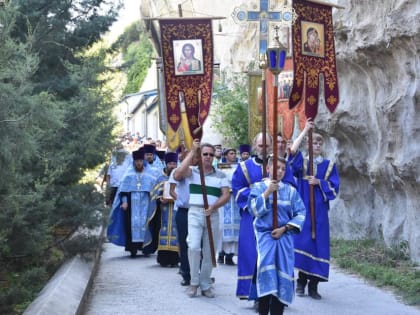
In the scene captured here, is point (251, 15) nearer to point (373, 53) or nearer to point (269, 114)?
point (373, 53)

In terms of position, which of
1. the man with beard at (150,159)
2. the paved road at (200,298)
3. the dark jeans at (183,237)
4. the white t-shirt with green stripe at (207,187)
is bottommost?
the paved road at (200,298)

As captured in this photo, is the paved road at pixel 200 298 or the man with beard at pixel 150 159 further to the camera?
the man with beard at pixel 150 159

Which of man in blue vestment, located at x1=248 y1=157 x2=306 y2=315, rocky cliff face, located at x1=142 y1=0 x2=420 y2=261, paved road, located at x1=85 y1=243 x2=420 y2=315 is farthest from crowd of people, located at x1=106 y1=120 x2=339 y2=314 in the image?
rocky cliff face, located at x1=142 y1=0 x2=420 y2=261

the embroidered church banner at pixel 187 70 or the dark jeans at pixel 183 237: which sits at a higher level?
the embroidered church banner at pixel 187 70

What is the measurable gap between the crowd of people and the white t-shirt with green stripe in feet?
0.04

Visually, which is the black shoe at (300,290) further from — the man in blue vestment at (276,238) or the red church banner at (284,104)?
the red church banner at (284,104)

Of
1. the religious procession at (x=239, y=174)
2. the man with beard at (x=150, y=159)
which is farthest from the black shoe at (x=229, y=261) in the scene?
the religious procession at (x=239, y=174)

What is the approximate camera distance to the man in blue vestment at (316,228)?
9.41 meters

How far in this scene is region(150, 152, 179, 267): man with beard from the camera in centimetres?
1236

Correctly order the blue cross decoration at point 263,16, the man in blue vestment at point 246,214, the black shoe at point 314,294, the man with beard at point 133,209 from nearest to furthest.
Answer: the man in blue vestment at point 246,214
the black shoe at point 314,294
the blue cross decoration at point 263,16
the man with beard at point 133,209

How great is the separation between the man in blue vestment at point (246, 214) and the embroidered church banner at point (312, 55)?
5.24 ft

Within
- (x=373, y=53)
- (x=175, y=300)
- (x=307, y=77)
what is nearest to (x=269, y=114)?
(x=373, y=53)

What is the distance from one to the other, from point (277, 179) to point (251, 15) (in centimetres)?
341

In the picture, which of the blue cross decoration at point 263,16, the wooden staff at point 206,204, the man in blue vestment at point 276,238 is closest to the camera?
the man in blue vestment at point 276,238
